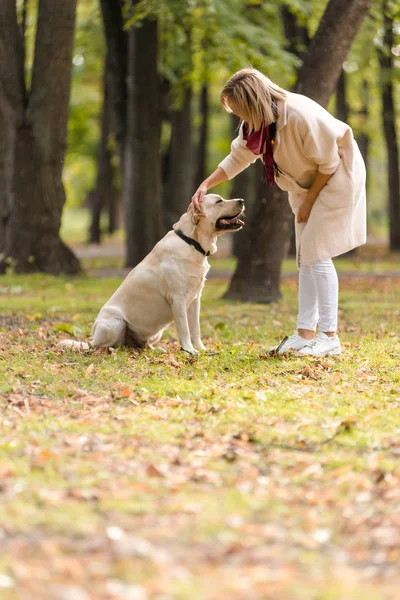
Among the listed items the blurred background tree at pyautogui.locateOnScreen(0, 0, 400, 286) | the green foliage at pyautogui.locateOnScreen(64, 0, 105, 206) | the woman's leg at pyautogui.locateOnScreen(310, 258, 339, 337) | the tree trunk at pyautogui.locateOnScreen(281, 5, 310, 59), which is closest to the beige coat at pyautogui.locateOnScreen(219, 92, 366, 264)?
the woman's leg at pyautogui.locateOnScreen(310, 258, 339, 337)

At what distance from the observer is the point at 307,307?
778 centimetres

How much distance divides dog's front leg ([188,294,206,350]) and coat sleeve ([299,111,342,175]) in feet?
5.66

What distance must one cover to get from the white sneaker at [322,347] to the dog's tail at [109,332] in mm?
1664

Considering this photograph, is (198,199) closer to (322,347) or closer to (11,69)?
(322,347)

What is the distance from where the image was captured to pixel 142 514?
3.89 m

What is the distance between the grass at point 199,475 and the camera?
3.29 m

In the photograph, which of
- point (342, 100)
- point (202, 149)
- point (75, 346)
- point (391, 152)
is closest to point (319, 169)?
point (75, 346)

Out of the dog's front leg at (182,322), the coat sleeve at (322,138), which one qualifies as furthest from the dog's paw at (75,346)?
the coat sleeve at (322,138)

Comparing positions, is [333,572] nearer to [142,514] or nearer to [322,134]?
[142,514]

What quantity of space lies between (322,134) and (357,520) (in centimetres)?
395

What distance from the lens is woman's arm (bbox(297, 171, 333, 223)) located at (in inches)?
287

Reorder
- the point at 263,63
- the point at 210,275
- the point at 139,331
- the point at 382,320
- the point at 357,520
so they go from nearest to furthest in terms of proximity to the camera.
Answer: the point at 357,520 → the point at 139,331 → the point at 382,320 → the point at 263,63 → the point at 210,275

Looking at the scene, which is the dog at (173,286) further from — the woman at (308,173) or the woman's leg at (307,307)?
the woman's leg at (307,307)

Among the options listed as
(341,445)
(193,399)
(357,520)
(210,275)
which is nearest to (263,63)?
(210,275)
